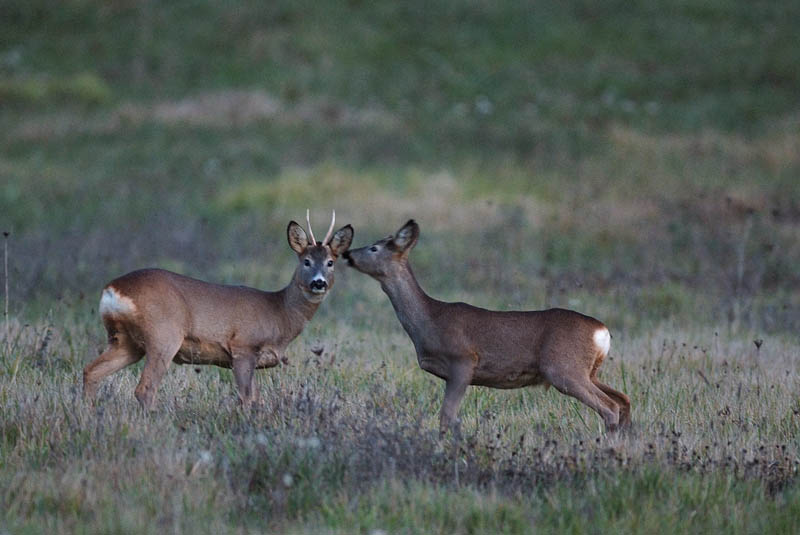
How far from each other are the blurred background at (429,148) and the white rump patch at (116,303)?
11.5ft

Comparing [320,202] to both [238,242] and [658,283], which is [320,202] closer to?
[238,242]

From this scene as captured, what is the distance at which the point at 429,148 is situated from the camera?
22.2 metres

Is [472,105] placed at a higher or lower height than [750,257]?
higher

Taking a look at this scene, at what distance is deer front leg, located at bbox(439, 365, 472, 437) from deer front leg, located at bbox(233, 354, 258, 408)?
4.13 feet

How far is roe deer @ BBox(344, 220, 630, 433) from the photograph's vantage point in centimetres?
737

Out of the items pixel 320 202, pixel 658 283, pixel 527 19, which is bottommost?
pixel 658 283

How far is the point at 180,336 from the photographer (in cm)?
760

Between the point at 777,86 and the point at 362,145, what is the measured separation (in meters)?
10.6

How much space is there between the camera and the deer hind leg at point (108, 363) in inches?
299

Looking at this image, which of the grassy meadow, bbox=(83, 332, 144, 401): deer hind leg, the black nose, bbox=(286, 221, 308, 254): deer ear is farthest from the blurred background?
bbox=(83, 332, 144, 401): deer hind leg

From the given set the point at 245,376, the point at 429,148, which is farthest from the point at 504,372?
the point at 429,148

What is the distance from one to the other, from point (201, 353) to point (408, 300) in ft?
4.80

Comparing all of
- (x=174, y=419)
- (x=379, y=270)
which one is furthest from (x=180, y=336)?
(x=379, y=270)

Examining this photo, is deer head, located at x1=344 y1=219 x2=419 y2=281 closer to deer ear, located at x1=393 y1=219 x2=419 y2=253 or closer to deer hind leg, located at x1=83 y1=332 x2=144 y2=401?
deer ear, located at x1=393 y1=219 x2=419 y2=253
